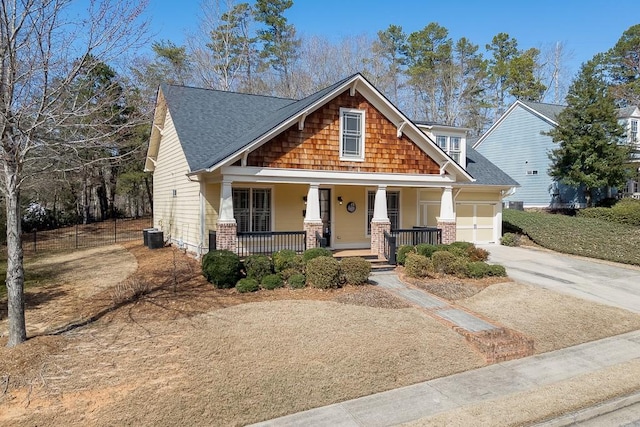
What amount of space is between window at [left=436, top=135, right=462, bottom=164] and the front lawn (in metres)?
5.48

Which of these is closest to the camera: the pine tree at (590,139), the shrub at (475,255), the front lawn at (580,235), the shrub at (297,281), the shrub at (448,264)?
the shrub at (297,281)

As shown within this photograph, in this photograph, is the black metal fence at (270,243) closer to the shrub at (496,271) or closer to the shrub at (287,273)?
the shrub at (287,273)

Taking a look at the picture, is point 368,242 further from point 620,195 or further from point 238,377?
point 620,195

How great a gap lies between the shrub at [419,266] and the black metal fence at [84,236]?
1569 cm

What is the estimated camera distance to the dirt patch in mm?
8219

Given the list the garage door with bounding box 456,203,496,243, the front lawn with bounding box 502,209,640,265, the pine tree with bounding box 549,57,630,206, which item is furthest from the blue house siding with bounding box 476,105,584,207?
the garage door with bounding box 456,203,496,243

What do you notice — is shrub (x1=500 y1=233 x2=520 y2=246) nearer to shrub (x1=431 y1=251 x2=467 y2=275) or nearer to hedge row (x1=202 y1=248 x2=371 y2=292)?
shrub (x1=431 y1=251 x2=467 y2=275)

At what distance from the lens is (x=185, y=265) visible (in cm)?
1308

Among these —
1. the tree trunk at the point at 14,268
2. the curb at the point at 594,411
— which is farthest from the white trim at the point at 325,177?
the curb at the point at 594,411

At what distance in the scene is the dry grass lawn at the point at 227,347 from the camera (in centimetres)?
529

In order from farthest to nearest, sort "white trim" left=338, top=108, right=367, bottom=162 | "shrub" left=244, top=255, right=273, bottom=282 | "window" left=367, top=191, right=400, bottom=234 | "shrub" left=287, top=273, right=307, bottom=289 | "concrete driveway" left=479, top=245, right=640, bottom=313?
1. "window" left=367, top=191, right=400, bottom=234
2. "white trim" left=338, top=108, right=367, bottom=162
3. "concrete driveway" left=479, top=245, right=640, bottom=313
4. "shrub" left=244, top=255, right=273, bottom=282
5. "shrub" left=287, top=273, right=307, bottom=289

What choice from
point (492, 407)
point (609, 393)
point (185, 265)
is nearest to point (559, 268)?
point (609, 393)

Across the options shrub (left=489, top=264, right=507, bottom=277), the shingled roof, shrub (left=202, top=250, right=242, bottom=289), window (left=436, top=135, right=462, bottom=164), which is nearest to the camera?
shrub (left=202, top=250, right=242, bottom=289)

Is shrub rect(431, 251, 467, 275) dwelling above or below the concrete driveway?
above
